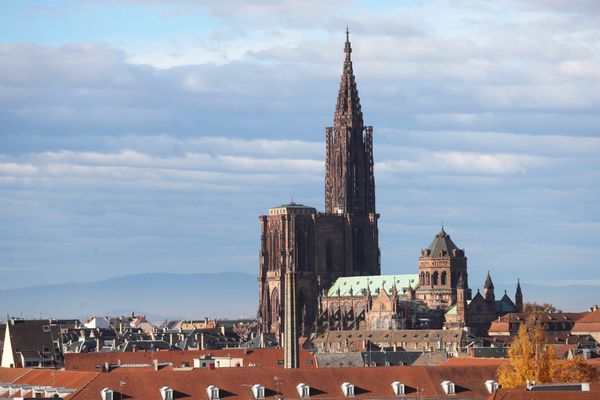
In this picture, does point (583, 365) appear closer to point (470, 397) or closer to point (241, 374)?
point (470, 397)

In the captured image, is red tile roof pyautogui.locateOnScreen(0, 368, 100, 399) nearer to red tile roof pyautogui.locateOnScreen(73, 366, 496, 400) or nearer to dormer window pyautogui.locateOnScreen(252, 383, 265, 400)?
red tile roof pyautogui.locateOnScreen(73, 366, 496, 400)

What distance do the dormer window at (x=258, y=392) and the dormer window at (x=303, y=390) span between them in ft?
10.9

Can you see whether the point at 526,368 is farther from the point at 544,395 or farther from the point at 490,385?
the point at 544,395

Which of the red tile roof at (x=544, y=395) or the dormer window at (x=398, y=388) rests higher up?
the dormer window at (x=398, y=388)

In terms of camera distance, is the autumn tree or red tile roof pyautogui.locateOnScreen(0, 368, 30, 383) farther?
red tile roof pyautogui.locateOnScreen(0, 368, 30, 383)

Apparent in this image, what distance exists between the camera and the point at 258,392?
534 ft

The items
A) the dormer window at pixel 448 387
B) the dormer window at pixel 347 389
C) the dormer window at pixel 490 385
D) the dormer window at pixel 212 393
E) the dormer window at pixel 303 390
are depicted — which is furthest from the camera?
the dormer window at pixel 490 385

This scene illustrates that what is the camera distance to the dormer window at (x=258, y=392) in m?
162

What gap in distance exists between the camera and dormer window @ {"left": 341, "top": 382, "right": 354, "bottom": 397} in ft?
542

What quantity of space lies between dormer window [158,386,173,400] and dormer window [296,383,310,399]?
38.0 ft

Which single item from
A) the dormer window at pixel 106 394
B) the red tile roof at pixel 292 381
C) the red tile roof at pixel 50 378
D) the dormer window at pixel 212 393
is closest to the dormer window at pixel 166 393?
the red tile roof at pixel 292 381

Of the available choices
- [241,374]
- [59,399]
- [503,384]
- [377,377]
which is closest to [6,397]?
[59,399]

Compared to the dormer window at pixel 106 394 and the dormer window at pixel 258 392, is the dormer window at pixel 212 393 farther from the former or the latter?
the dormer window at pixel 106 394

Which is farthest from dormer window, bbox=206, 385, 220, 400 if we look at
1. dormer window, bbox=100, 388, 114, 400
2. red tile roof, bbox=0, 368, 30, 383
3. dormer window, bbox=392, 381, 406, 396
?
red tile roof, bbox=0, 368, 30, 383
